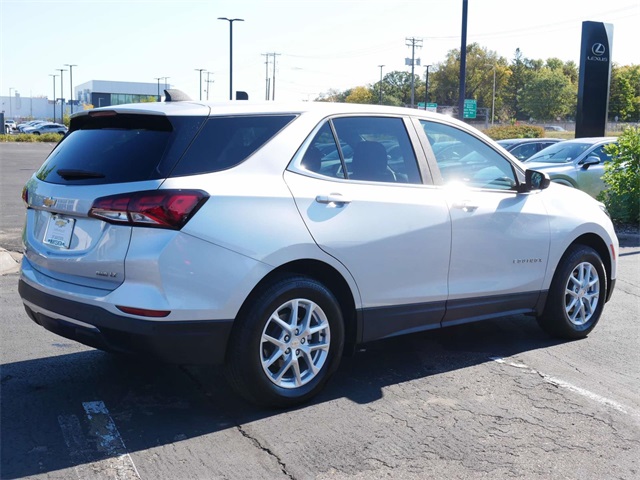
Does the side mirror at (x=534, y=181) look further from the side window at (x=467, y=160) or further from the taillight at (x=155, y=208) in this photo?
the taillight at (x=155, y=208)

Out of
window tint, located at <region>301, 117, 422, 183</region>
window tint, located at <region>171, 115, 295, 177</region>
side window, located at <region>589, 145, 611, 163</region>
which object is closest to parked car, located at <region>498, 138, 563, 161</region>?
side window, located at <region>589, 145, 611, 163</region>

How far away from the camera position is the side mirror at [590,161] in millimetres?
14773

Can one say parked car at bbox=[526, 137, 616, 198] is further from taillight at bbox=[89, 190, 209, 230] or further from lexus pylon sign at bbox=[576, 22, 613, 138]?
taillight at bbox=[89, 190, 209, 230]

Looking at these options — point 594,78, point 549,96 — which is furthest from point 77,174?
point 549,96

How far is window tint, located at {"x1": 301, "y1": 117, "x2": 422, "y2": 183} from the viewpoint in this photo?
478cm

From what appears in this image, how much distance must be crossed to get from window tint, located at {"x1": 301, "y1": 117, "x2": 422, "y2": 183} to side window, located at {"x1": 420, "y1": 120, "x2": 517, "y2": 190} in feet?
0.93

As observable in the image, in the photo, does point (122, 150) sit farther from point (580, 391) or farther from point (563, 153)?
point (563, 153)

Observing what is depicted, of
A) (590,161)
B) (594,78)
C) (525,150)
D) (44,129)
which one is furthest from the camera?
(44,129)

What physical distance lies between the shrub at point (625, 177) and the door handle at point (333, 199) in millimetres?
9813

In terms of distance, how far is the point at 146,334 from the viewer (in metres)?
4.02

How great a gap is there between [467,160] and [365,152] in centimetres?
107

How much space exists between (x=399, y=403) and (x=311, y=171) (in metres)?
1.55

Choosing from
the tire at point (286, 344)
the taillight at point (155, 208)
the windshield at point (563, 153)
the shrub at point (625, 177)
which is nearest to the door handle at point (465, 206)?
the tire at point (286, 344)

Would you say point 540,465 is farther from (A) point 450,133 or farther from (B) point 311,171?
(A) point 450,133
